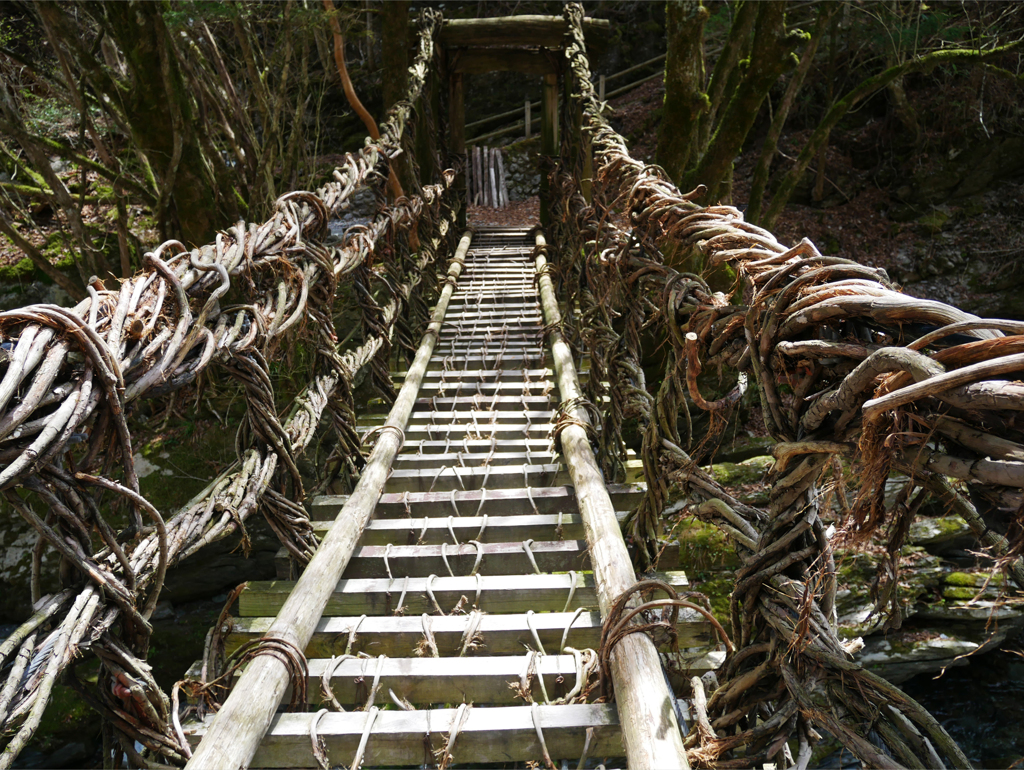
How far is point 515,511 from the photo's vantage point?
2.61m

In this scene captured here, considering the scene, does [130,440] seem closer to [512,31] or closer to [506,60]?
[512,31]

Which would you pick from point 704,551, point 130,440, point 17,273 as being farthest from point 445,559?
point 17,273

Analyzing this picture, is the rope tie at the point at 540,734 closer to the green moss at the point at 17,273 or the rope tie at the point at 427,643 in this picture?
the rope tie at the point at 427,643

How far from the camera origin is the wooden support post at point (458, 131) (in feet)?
26.4

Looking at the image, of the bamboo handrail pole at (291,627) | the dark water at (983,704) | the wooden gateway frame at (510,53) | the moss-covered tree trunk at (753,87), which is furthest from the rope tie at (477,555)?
the wooden gateway frame at (510,53)

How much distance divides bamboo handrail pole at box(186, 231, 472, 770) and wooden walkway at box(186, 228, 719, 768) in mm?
63

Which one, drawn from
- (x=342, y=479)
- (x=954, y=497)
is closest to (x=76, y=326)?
(x=954, y=497)

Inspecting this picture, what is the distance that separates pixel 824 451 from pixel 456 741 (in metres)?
1.07

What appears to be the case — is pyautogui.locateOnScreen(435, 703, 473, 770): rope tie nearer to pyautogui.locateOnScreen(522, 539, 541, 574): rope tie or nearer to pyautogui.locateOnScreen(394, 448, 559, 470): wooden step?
pyautogui.locateOnScreen(522, 539, 541, 574): rope tie

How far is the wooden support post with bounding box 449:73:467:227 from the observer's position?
805 centimetres

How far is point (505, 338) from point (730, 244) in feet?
9.65

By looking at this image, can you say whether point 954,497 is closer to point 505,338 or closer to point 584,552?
point 584,552

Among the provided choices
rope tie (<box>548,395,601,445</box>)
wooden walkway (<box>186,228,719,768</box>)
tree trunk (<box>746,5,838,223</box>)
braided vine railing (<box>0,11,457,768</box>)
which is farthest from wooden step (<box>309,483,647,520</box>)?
tree trunk (<box>746,5,838,223</box>)

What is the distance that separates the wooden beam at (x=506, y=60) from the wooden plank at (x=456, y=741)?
300 inches
